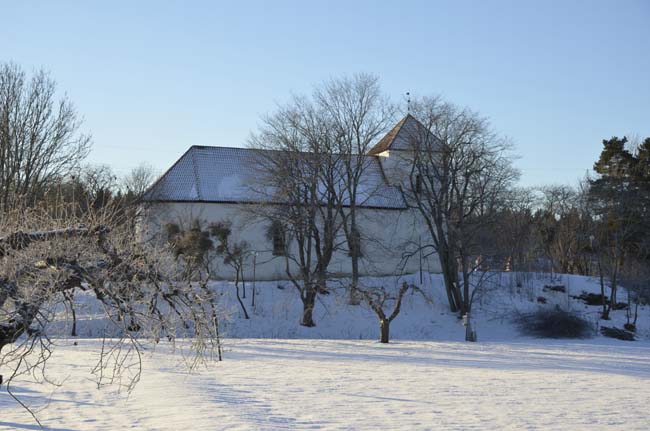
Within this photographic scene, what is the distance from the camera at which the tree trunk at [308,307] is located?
3297 centimetres

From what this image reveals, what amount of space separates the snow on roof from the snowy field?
55.7ft

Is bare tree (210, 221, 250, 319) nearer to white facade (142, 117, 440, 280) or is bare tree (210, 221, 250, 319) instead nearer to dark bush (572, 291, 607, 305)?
white facade (142, 117, 440, 280)

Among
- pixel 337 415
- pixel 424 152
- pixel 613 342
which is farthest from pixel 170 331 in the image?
pixel 424 152

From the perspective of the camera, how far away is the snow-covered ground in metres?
13.1

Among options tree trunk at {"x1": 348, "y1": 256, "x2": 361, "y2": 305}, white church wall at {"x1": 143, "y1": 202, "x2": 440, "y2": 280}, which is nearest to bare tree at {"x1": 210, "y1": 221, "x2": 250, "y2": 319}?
white church wall at {"x1": 143, "y1": 202, "x2": 440, "y2": 280}

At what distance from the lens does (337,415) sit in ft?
44.2

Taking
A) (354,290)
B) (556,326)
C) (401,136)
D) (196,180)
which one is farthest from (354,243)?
(556,326)

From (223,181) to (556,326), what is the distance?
1947 centimetres

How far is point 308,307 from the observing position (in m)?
32.5

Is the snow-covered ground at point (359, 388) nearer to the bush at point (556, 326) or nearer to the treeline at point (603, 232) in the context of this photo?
the bush at point (556, 326)

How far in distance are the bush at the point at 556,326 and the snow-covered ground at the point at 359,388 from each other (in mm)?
1003

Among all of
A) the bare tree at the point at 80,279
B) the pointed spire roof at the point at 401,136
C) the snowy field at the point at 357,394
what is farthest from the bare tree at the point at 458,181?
the bare tree at the point at 80,279

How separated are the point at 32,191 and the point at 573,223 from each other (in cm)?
3853

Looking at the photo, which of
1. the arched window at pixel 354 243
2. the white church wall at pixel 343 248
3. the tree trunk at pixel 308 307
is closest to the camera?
the tree trunk at pixel 308 307
